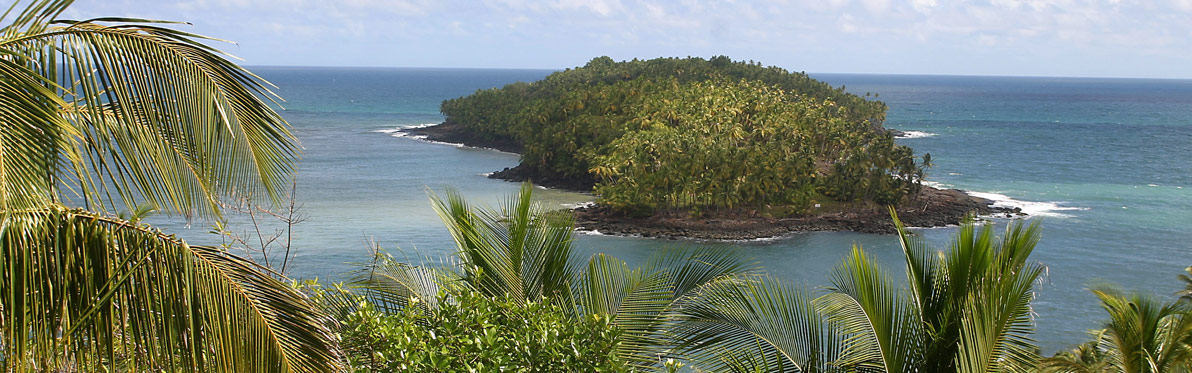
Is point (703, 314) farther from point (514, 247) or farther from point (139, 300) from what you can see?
point (139, 300)

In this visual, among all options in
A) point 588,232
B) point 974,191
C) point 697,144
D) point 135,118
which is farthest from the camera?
point 974,191

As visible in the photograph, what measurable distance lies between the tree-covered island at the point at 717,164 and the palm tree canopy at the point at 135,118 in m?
38.9

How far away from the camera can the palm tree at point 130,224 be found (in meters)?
2.76

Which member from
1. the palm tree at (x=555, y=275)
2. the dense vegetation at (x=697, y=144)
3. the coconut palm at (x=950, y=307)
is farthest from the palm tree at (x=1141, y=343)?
the dense vegetation at (x=697, y=144)

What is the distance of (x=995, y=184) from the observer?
5884cm

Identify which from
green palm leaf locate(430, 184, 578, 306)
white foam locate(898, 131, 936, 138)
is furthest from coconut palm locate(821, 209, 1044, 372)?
white foam locate(898, 131, 936, 138)

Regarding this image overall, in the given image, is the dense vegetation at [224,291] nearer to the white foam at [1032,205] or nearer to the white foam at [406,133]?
the white foam at [1032,205]

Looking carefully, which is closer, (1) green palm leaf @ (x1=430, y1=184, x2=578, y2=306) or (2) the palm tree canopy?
(2) the palm tree canopy

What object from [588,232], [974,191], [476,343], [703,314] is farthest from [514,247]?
[974,191]

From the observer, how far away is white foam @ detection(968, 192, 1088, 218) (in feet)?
157

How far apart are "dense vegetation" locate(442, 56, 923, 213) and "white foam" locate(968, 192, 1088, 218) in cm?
470

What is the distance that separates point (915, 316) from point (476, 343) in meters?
2.89

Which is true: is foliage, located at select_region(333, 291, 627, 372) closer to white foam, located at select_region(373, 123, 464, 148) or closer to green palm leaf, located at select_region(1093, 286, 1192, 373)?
Answer: green palm leaf, located at select_region(1093, 286, 1192, 373)

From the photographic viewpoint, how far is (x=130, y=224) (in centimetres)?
292
